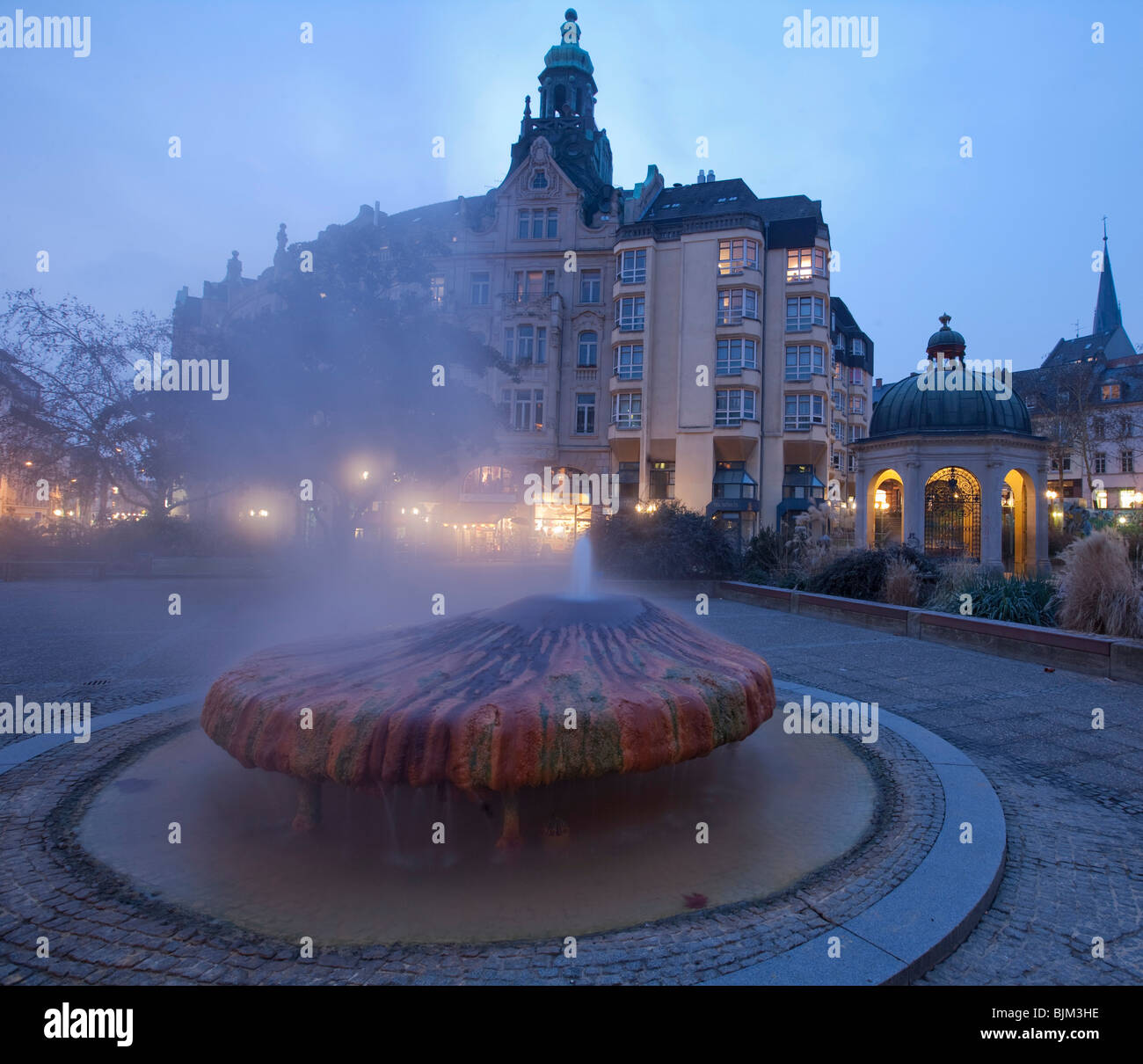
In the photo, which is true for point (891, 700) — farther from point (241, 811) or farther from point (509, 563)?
point (509, 563)

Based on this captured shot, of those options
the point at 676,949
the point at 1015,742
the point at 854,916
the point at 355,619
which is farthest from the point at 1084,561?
the point at 355,619

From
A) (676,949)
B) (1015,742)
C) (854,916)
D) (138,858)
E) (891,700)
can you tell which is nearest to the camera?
(676,949)

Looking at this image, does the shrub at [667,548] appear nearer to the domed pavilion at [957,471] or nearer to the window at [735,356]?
the domed pavilion at [957,471]

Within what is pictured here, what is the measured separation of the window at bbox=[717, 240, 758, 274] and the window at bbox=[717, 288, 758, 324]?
1.01 metres

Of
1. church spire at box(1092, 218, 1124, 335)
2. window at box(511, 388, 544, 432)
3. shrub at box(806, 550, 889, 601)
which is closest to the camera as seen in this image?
shrub at box(806, 550, 889, 601)

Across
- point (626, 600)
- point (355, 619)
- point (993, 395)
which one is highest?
point (993, 395)

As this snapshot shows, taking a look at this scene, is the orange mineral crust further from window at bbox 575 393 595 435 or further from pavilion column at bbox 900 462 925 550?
window at bbox 575 393 595 435

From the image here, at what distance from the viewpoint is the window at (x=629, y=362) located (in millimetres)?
35250

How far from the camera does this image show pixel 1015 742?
5660mm

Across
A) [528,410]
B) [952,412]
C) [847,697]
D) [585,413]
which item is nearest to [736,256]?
[585,413]

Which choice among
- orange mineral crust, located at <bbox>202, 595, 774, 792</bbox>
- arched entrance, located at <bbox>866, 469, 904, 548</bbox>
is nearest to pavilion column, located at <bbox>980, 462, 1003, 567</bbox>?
arched entrance, located at <bbox>866, 469, 904, 548</bbox>

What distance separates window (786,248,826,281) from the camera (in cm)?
3531

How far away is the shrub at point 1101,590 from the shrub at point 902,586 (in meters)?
3.03

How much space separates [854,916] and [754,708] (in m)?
1.38
